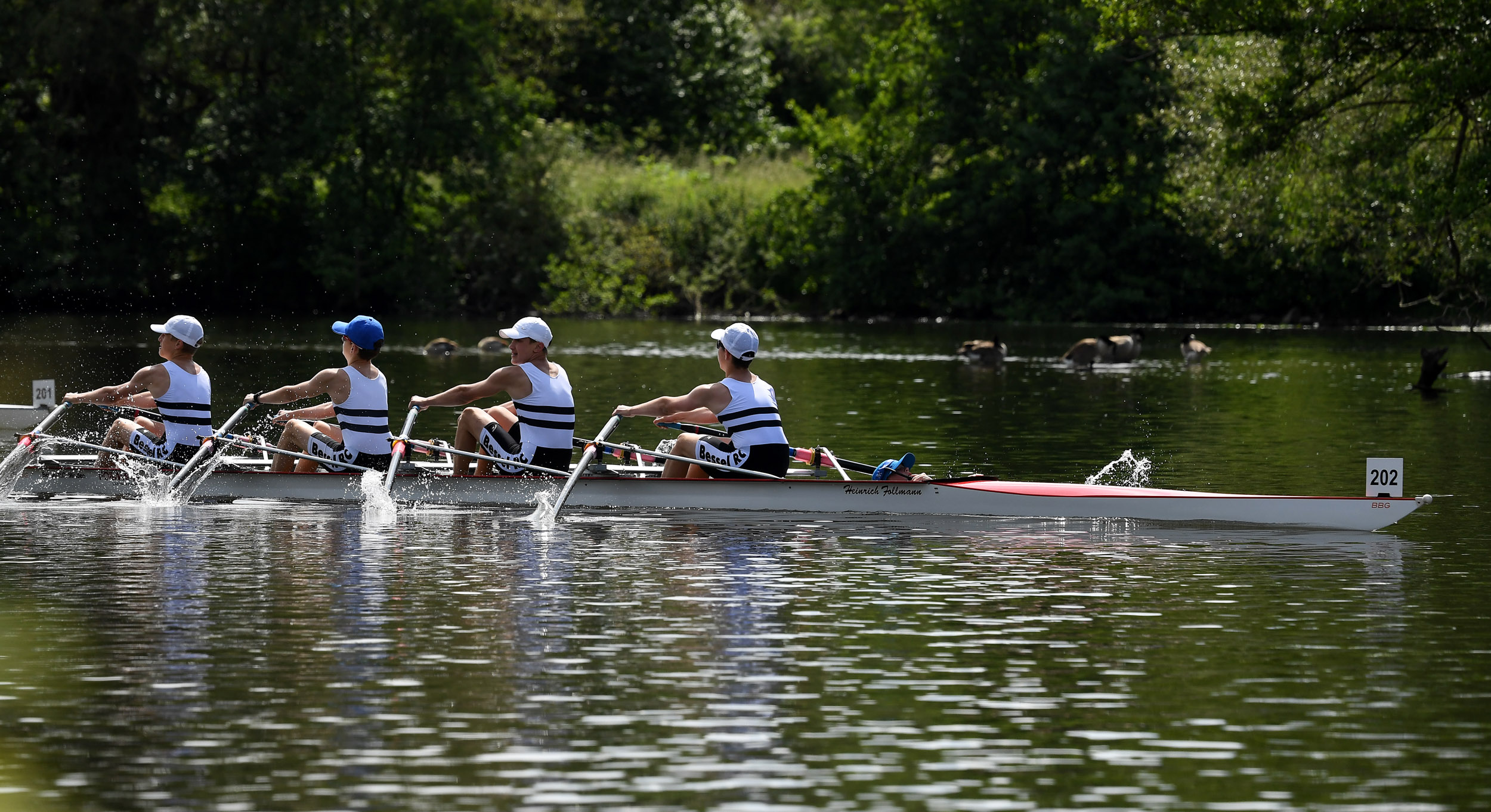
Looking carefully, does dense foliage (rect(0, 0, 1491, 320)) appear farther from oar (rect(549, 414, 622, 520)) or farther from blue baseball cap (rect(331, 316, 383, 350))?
oar (rect(549, 414, 622, 520))

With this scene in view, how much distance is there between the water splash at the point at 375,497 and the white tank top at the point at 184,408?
6.14 ft

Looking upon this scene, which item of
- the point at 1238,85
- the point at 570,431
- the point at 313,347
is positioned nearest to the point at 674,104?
the point at 313,347

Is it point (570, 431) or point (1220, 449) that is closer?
point (570, 431)

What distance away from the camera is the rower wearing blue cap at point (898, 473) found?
16.6 m

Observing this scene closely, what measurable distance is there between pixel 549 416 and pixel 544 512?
3.11 ft

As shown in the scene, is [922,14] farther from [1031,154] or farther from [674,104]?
[674,104]

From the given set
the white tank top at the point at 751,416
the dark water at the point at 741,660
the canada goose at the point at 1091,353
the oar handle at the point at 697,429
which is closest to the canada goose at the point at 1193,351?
the canada goose at the point at 1091,353

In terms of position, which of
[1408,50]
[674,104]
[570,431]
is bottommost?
[570,431]

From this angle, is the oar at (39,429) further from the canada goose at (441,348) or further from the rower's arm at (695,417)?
the canada goose at (441,348)

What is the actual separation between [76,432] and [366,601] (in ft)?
46.2

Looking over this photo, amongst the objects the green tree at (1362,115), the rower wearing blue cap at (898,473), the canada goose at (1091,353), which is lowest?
the rower wearing blue cap at (898,473)

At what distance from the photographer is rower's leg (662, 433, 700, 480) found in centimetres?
1709

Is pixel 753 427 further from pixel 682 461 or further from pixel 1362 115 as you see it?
pixel 1362 115

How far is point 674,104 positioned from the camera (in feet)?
262
